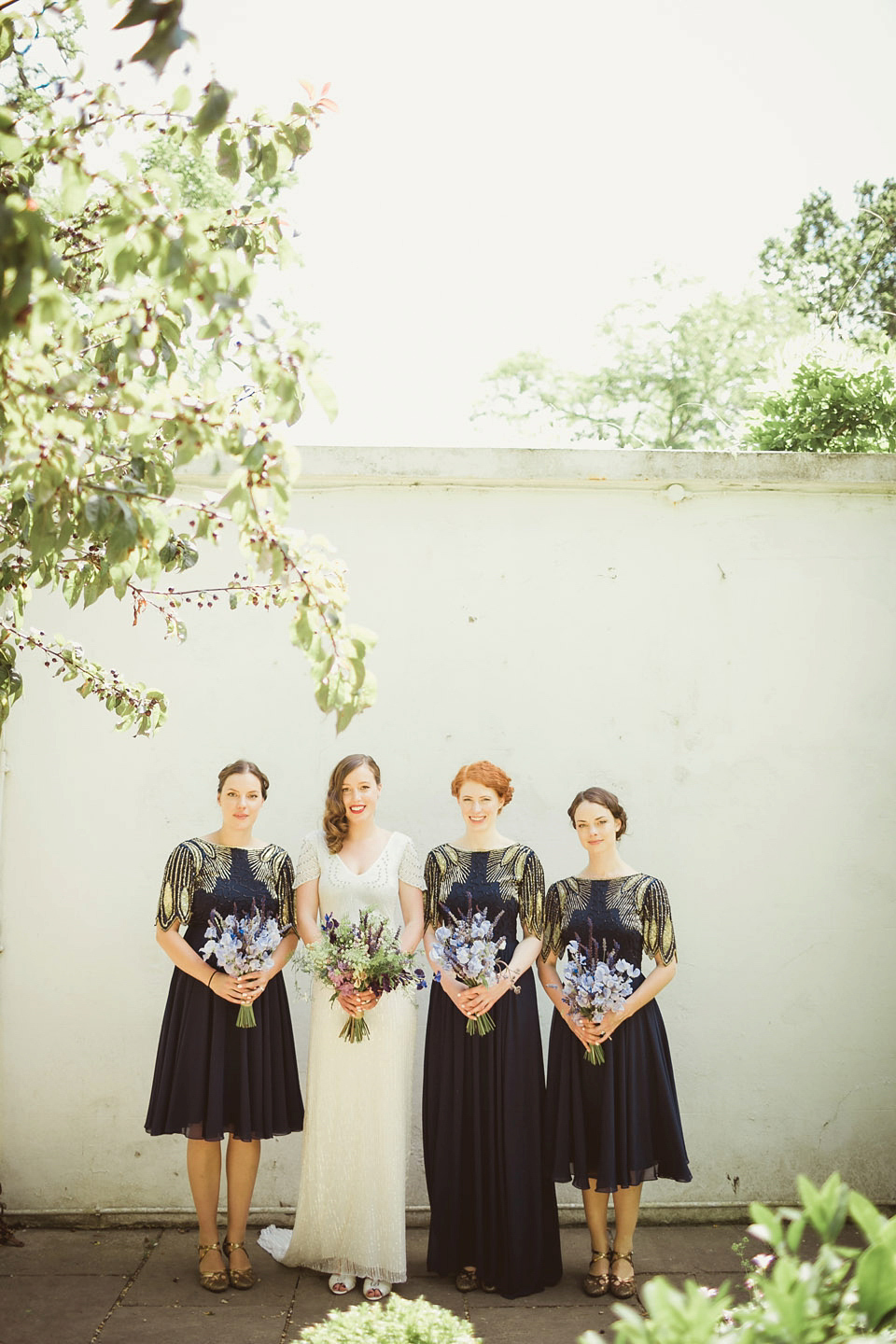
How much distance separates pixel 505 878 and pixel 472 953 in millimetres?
361

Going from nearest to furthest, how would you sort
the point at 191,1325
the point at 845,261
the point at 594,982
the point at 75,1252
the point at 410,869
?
1. the point at 191,1325
2. the point at 594,982
3. the point at 410,869
4. the point at 75,1252
5. the point at 845,261

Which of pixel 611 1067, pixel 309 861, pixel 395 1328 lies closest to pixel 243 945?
pixel 309 861

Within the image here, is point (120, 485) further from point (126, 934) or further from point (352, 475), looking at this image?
point (126, 934)

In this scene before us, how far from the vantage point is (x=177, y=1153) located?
5.18 meters

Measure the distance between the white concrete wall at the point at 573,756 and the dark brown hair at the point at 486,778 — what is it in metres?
0.71

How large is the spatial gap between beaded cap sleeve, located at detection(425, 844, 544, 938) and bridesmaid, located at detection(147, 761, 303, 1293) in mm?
596

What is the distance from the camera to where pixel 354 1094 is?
14.5 ft

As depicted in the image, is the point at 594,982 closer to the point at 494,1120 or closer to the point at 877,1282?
the point at 494,1120

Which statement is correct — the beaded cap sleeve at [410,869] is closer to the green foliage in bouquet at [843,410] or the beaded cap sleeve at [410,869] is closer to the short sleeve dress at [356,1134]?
the short sleeve dress at [356,1134]

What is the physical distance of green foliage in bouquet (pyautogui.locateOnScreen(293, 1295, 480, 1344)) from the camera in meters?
2.33

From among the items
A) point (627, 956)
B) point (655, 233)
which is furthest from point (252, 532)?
point (655, 233)

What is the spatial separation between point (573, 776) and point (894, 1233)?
378 centimetres

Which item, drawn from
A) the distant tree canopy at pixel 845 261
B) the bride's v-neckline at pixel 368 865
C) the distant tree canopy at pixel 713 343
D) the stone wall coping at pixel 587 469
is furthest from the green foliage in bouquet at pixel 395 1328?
the distant tree canopy at pixel 845 261

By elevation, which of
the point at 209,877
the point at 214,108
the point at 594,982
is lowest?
the point at 594,982
